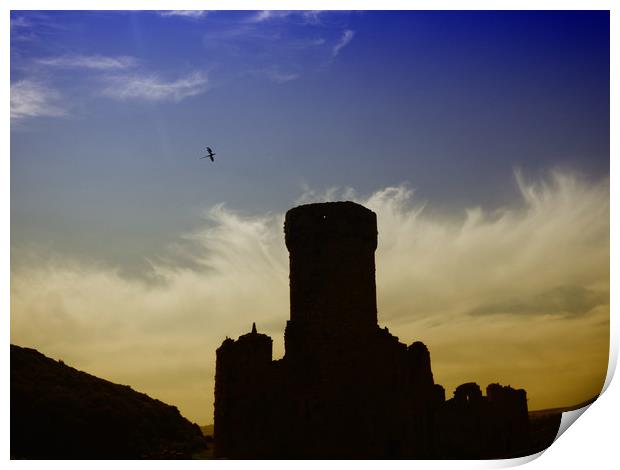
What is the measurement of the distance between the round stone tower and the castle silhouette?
0.03 metres

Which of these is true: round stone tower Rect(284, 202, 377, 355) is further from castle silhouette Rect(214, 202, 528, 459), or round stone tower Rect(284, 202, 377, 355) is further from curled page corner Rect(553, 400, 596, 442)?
curled page corner Rect(553, 400, 596, 442)

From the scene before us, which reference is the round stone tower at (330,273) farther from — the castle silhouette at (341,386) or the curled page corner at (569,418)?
the curled page corner at (569,418)

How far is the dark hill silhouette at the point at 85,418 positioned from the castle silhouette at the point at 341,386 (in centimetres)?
448

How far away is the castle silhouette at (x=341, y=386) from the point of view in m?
25.8

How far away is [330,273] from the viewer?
28016mm

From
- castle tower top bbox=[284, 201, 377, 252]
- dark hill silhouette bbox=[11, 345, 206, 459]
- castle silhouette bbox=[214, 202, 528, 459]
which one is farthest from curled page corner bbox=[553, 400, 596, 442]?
dark hill silhouette bbox=[11, 345, 206, 459]

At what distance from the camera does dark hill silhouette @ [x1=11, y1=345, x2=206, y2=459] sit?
2773cm

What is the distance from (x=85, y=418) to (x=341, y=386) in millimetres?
9477

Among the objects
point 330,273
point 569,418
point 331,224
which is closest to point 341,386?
point 330,273

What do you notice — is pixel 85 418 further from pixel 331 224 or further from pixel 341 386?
pixel 331 224

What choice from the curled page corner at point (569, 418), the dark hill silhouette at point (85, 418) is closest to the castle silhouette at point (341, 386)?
the curled page corner at point (569, 418)
